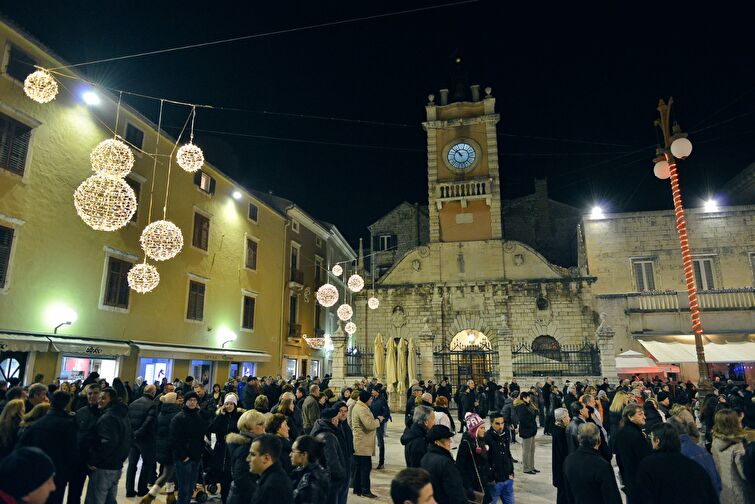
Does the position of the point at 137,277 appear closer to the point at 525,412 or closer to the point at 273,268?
the point at 525,412

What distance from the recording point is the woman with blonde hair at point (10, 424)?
4.92m

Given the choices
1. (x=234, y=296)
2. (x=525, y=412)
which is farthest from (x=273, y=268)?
(x=525, y=412)

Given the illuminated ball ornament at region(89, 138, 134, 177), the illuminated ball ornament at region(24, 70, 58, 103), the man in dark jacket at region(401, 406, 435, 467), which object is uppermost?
the illuminated ball ornament at region(24, 70, 58, 103)

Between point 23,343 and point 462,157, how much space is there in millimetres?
22609

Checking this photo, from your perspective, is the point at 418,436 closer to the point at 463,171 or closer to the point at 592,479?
the point at 592,479

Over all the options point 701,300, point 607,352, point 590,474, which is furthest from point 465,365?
point 590,474

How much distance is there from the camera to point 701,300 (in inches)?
875

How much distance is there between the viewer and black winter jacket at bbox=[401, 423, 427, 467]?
16.5 ft

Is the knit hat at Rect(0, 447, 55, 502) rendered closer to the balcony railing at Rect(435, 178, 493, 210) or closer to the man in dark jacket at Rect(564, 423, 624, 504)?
the man in dark jacket at Rect(564, 423, 624, 504)

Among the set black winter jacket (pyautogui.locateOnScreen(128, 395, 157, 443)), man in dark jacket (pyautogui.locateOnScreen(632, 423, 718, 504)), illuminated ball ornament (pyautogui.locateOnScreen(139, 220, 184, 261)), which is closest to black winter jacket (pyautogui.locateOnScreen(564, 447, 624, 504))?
man in dark jacket (pyautogui.locateOnScreen(632, 423, 718, 504))

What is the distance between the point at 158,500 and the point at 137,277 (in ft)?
20.9

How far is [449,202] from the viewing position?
1062 inches

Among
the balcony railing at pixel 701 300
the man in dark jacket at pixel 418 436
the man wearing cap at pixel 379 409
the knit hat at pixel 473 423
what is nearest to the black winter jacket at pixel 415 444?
the man in dark jacket at pixel 418 436

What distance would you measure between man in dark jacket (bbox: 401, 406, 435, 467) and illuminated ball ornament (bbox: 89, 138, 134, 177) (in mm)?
7376
